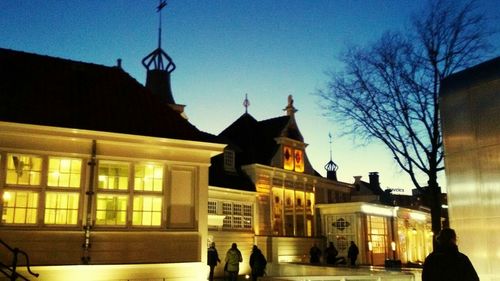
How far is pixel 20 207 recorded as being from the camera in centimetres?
1295

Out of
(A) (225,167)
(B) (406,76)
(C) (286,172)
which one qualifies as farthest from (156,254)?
(C) (286,172)

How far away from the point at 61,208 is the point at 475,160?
1013cm

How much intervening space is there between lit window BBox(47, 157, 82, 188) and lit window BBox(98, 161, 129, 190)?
0.60 meters

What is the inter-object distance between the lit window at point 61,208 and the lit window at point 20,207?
1.08ft

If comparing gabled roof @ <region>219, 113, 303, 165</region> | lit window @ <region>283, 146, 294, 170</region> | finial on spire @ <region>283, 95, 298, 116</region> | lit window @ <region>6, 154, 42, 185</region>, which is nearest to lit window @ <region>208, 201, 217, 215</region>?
gabled roof @ <region>219, 113, 303, 165</region>

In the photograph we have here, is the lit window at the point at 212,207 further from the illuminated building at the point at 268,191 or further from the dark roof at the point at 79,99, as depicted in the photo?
the dark roof at the point at 79,99

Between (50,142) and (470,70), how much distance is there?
1016 centimetres

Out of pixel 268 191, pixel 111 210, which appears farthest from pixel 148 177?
pixel 268 191

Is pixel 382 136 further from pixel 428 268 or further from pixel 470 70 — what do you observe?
pixel 428 268

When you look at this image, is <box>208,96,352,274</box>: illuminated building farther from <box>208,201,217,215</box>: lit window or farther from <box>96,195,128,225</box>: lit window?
<box>96,195,128,225</box>: lit window

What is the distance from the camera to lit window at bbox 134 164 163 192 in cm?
1423

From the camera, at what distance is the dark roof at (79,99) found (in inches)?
532

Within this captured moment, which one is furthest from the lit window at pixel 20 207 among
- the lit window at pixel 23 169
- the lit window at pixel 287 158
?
the lit window at pixel 287 158

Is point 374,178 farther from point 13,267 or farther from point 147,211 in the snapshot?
point 13,267
